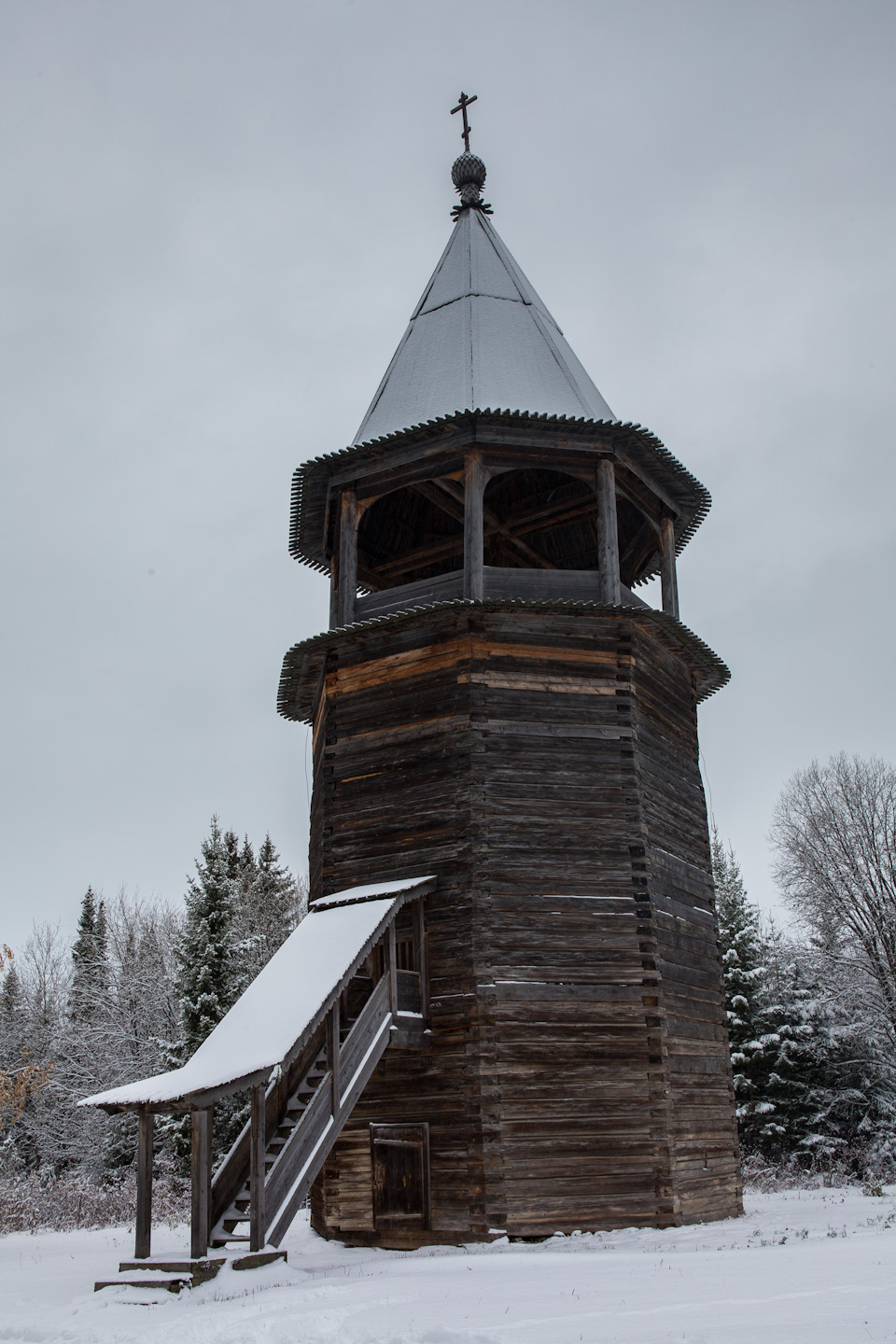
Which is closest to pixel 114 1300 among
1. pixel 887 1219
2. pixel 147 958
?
pixel 887 1219

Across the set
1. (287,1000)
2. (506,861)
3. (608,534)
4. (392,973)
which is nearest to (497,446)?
(608,534)

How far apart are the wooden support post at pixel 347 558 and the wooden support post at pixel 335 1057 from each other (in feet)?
21.0

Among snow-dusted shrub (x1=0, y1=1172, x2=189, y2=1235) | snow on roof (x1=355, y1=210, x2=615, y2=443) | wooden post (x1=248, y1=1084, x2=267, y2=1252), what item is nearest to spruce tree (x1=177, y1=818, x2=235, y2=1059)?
snow-dusted shrub (x1=0, y1=1172, x2=189, y2=1235)

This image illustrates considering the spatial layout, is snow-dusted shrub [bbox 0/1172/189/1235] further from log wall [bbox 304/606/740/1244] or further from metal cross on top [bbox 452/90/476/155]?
metal cross on top [bbox 452/90/476/155]

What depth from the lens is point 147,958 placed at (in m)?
38.7

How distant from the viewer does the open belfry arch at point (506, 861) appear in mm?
13398

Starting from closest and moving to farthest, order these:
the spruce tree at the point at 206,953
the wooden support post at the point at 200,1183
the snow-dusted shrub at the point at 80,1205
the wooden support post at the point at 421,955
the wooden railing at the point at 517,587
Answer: the wooden support post at the point at 200,1183 → the wooden support post at the point at 421,955 → the wooden railing at the point at 517,587 → the snow-dusted shrub at the point at 80,1205 → the spruce tree at the point at 206,953

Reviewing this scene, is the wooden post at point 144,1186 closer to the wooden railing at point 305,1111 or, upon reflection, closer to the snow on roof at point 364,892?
the wooden railing at point 305,1111

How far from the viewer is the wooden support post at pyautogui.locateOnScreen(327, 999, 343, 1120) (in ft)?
40.5

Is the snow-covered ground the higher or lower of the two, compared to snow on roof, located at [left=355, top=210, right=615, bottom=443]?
lower

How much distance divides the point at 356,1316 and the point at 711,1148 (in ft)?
25.9

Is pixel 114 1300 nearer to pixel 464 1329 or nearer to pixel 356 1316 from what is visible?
pixel 356 1316

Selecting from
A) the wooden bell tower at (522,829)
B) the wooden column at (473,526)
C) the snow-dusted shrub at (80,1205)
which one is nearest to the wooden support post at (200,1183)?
the wooden bell tower at (522,829)

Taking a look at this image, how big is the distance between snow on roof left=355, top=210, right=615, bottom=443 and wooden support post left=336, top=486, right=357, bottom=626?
1.22m
